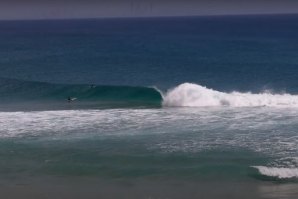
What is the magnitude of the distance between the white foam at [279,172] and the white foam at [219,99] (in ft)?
31.2

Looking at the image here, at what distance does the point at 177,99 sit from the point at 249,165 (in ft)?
33.8

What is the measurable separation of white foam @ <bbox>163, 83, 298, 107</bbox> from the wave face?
654 mm

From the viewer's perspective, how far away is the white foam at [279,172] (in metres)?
17.0

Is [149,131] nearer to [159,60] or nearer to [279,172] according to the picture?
[279,172]

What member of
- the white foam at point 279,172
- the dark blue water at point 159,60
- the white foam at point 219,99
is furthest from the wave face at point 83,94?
the white foam at point 279,172

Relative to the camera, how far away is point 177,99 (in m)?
28.2

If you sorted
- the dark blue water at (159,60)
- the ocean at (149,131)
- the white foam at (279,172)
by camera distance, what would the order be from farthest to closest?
the dark blue water at (159,60), the white foam at (279,172), the ocean at (149,131)

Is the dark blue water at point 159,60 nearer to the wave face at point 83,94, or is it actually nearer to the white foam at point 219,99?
the wave face at point 83,94

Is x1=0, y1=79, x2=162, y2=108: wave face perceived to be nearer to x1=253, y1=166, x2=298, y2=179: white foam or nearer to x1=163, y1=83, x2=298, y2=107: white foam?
x1=163, y1=83, x2=298, y2=107: white foam

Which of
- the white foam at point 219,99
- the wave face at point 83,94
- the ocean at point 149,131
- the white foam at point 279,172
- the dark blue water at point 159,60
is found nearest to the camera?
the ocean at point 149,131

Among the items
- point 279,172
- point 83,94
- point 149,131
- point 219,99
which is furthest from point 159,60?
point 279,172

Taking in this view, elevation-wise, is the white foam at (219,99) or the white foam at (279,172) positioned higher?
the white foam at (219,99)

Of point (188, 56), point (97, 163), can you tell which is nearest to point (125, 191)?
point (97, 163)

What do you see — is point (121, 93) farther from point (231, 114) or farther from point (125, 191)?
point (125, 191)
